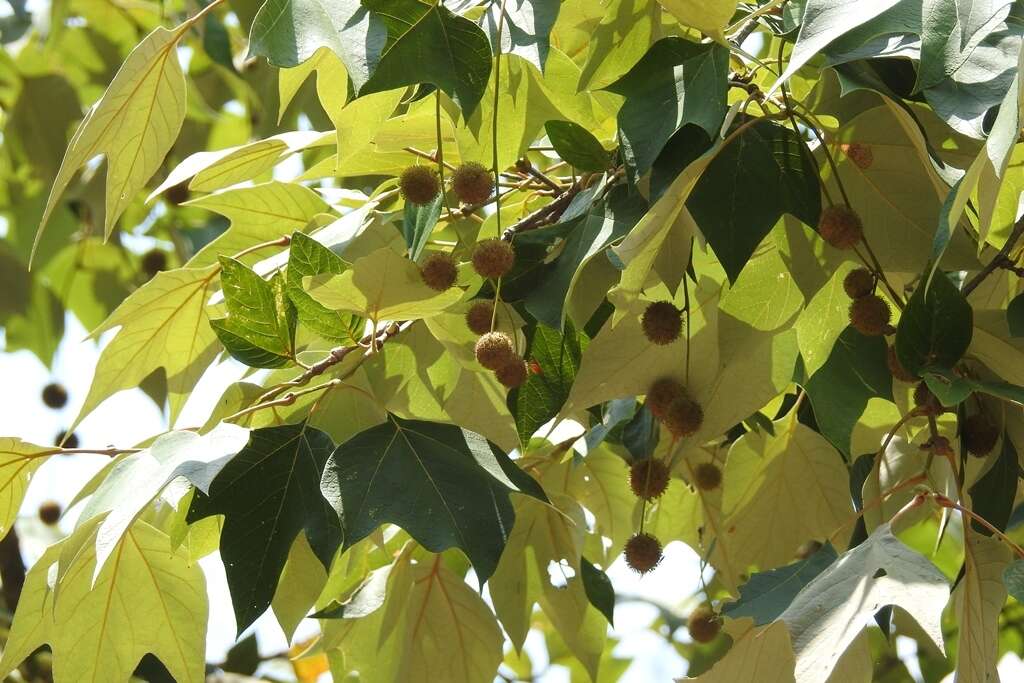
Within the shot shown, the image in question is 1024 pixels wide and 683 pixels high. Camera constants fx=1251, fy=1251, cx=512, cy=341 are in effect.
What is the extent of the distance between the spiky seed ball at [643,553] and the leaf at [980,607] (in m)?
0.25

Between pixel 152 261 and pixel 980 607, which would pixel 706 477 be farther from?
pixel 152 261

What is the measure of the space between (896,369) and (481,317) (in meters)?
0.25

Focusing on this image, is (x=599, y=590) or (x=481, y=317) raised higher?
(x=481, y=317)

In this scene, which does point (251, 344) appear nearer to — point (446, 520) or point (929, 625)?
point (446, 520)

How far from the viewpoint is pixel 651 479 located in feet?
2.79

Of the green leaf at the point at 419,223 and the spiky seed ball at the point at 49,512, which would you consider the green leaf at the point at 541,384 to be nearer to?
the green leaf at the point at 419,223

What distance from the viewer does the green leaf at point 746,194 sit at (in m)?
0.69

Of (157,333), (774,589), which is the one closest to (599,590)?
(774,589)

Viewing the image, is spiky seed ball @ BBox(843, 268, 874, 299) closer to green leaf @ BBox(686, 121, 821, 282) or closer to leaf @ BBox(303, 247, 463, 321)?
green leaf @ BBox(686, 121, 821, 282)

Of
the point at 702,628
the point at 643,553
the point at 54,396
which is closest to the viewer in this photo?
the point at 643,553

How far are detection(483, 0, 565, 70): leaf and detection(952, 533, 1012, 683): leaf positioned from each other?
0.38 metres

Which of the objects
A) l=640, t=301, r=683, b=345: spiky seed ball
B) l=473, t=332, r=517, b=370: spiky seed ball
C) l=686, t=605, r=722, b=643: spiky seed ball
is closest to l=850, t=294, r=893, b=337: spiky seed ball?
l=640, t=301, r=683, b=345: spiky seed ball

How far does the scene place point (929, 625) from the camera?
54 cm

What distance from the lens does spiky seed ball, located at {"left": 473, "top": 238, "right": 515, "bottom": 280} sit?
2.32ft
